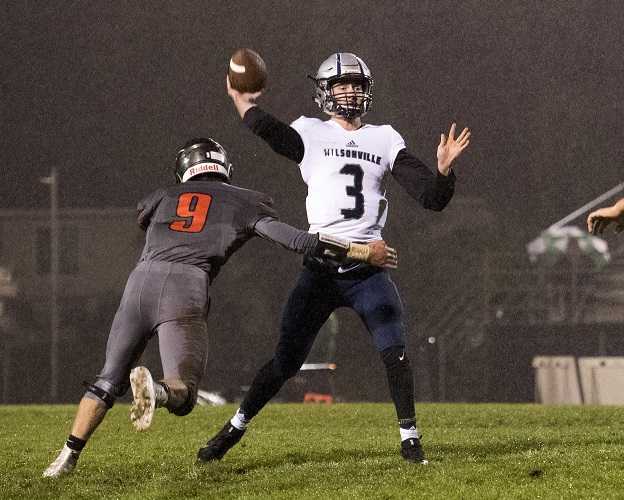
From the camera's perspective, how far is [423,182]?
20.0 feet

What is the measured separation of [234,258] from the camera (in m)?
Answer: 33.3

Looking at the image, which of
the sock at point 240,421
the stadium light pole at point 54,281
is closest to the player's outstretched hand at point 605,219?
the sock at point 240,421

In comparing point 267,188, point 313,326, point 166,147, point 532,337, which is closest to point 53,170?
point 166,147

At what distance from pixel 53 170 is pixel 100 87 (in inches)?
153

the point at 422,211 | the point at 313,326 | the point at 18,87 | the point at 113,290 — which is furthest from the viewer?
the point at 18,87

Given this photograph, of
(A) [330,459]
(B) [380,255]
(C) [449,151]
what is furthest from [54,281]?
(B) [380,255]

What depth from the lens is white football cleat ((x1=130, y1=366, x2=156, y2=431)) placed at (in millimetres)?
5035

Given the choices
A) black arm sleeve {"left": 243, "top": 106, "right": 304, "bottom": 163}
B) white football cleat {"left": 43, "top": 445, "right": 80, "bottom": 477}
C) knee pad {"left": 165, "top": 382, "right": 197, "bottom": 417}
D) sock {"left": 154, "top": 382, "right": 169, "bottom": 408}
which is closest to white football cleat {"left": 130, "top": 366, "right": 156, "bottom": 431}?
sock {"left": 154, "top": 382, "right": 169, "bottom": 408}

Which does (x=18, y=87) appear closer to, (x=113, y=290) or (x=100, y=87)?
(x=100, y=87)

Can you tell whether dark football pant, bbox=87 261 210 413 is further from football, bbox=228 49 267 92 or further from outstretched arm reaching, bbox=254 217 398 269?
football, bbox=228 49 267 92

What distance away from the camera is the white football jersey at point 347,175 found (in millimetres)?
6164

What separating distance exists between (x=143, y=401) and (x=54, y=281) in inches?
1050

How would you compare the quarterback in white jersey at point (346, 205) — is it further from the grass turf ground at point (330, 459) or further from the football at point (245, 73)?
the grass turf ground at point (330, 459)

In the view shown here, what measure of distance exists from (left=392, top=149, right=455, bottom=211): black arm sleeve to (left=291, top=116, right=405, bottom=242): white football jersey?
0.07 meters
